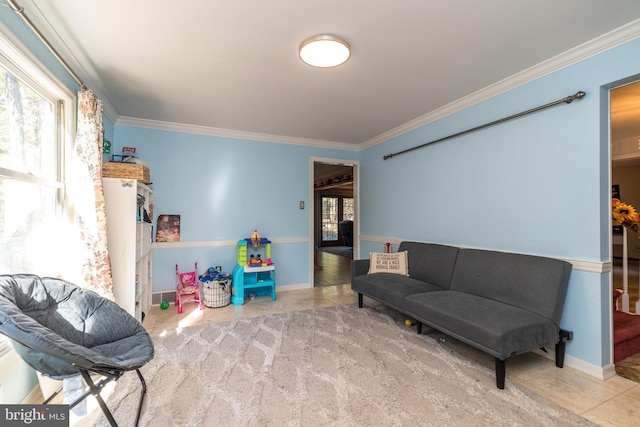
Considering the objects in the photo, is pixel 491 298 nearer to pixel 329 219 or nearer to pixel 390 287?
pixel 390 287

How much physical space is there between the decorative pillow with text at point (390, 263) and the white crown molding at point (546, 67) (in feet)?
5.76

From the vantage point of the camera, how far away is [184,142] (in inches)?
157

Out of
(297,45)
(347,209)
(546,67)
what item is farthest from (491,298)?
(347,209)

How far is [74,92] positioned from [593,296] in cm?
440

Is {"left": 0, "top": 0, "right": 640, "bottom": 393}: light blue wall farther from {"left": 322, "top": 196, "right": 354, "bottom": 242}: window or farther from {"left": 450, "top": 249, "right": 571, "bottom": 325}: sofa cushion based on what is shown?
{"left": 322, "top": 196, "right": 354, "bottom": 242}: window

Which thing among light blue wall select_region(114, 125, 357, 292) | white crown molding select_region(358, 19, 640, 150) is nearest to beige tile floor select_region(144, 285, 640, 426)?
light blue wall select_region(114, 125, 357, 292)

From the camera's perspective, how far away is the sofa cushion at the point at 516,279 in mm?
2172

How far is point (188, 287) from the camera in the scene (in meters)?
3.88

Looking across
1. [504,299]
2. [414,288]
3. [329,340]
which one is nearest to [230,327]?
[329,340]

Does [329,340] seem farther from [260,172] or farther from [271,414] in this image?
[260,172]

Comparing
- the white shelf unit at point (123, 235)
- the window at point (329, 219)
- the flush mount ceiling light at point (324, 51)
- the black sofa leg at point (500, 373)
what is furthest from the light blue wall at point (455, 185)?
the window at point (329, 219)

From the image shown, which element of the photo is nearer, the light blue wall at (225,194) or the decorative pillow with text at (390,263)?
the decorative pillow with text at (390,263)

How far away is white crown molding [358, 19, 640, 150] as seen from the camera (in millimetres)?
1993

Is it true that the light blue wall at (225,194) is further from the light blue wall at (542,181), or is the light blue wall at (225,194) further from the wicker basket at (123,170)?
the light blue wall at (542,181)
